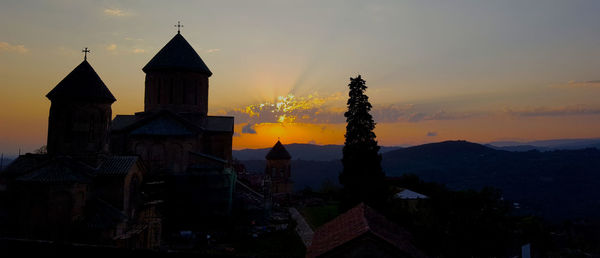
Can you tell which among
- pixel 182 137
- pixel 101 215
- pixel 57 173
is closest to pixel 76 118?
pixel 57 173

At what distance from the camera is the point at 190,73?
1082 inches

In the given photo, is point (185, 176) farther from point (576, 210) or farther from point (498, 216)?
point (576, 210)

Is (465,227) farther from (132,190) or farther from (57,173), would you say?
(57,173)

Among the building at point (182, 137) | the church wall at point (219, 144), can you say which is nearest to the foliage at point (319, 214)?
the building at point (182, 137)

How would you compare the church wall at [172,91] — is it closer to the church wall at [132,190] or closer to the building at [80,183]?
the building at [80,183]

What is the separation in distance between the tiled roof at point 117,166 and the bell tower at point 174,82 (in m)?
9.22

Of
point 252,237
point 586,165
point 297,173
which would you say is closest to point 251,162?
point 297,173

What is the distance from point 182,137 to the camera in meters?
24.1

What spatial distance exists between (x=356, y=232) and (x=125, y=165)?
12.7 metres

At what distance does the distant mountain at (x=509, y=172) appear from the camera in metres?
74.8

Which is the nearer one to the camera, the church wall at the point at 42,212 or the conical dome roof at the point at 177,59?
the church wall at the point at 42,212

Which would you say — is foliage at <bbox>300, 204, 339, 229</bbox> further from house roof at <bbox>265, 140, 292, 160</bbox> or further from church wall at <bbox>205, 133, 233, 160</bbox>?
house roof at <bbox>265, 140, 292, 160</bbox>

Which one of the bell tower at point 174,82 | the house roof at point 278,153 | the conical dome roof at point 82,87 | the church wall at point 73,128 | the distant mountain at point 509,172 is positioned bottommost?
the distant mountain at point 509,172

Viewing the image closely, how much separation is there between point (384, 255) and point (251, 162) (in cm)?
11544
